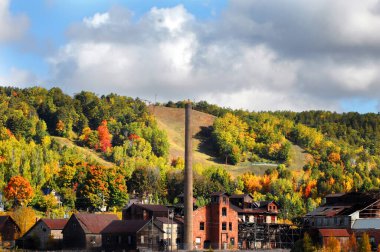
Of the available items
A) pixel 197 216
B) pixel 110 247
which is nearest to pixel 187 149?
pixel 197 216

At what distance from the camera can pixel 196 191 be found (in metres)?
174

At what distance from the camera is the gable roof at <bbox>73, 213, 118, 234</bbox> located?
113 meters

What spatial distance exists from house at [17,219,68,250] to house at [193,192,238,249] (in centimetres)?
2180

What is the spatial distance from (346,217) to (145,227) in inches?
1287

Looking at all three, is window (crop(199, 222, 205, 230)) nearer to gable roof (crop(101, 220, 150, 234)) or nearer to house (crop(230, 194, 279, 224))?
gable roof (crop(101, 220, 150, 234))

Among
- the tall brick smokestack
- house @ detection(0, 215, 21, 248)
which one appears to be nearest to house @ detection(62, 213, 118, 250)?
house @ detection(0, 215, 21, 248)

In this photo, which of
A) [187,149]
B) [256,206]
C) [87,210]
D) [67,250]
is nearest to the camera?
[67,250]

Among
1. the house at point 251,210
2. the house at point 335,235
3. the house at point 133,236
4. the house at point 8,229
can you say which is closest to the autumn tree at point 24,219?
the house at point 8,229

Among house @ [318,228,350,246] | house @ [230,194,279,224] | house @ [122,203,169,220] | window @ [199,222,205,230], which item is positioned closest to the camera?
house @ [318,228,350,246]

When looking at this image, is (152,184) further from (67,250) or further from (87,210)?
(67,250)

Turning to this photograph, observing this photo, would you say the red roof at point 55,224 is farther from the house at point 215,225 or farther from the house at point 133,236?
the house at point 215,225

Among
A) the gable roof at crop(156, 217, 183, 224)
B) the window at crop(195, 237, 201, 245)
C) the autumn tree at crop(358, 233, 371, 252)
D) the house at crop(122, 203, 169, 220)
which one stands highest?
the house at crop(122, 203, 169, 220)

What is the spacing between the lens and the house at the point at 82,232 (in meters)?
112

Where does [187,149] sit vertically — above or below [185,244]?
above
